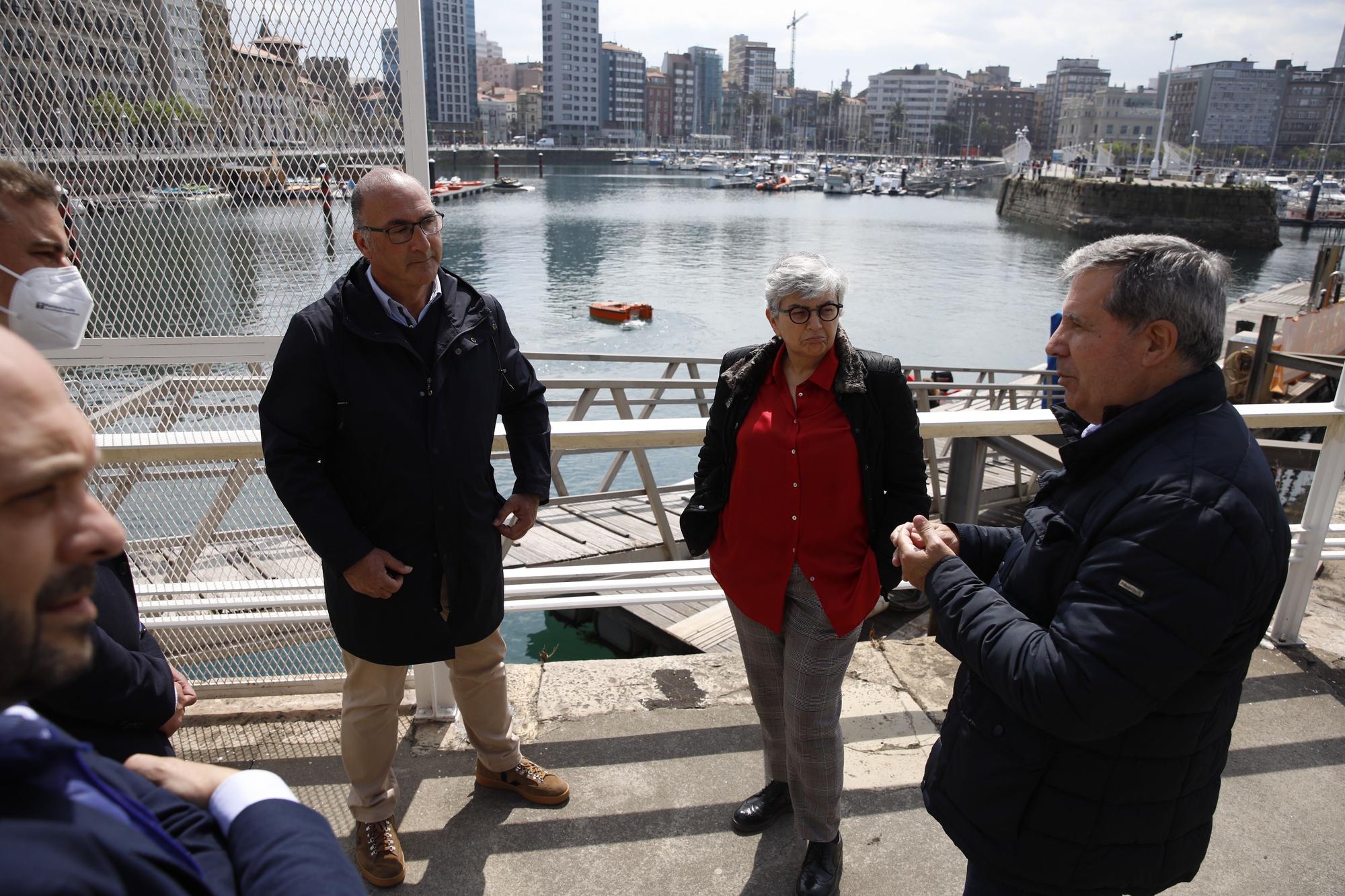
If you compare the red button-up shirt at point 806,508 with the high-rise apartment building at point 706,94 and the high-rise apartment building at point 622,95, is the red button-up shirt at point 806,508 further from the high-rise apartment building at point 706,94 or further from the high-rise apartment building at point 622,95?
the high-rise apartment building at point 706,94

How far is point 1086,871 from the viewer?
1.59 metres

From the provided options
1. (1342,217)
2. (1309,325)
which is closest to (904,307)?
(1309,325)

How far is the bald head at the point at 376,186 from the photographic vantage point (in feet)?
7.59

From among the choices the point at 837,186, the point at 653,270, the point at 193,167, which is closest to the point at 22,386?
the point at 193,167

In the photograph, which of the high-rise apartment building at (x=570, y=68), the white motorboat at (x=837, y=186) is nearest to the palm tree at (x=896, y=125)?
the high-rise apartment building at (x=570, y=68)

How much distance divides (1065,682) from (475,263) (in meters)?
39.5

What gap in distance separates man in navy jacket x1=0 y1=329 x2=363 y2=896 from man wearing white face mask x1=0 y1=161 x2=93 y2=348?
1.38 meters

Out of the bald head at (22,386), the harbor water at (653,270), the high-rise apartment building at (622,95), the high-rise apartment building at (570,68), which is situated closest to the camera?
the bald head at (22,386)

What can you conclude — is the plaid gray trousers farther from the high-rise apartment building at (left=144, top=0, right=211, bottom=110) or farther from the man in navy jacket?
the high-rise apartment building at (left=144, top=0, right=211, bottom=110)

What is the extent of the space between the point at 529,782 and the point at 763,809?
730 millimetres

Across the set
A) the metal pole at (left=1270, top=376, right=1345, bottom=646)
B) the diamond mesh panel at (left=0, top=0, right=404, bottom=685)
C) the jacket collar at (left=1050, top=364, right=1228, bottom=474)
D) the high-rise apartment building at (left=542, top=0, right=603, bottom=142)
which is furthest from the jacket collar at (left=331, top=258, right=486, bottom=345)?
the high-rise apartment building at (left=542, top=0, right=603, bottom=142)

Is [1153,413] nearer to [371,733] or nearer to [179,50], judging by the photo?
[371,733]

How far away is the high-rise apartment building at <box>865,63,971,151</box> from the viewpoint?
17075 centimetres

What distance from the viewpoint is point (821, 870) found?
236 centimetres
